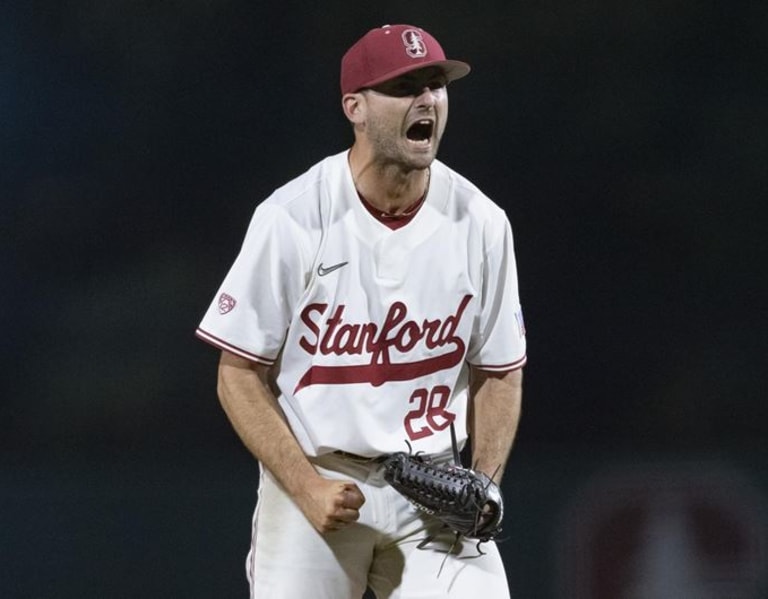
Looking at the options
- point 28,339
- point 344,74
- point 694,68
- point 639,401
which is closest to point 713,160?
point 694,68

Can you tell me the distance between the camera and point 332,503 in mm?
2650

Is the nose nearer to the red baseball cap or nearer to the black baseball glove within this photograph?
the red baseball cap

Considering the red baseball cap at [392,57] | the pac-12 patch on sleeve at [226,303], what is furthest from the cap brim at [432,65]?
the pac-12 patch on sleeve at [226,303]

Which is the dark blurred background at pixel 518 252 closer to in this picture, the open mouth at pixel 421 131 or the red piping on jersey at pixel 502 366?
the red piping on jersey at pixel 502 366

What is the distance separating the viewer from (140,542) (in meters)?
3.96

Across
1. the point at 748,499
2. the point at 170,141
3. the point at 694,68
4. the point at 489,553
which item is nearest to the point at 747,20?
the point at 694,68

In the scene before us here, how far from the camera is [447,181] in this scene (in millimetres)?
2977

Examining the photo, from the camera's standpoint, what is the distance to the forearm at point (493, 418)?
9.46ft

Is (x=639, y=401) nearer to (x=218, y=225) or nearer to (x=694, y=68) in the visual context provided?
(x=694, y=68)

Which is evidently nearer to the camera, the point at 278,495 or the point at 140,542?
the point at 278,495

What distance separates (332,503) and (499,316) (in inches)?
20.8

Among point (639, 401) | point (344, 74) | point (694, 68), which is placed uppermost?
point (694, 68)

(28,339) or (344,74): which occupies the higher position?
(344,74)

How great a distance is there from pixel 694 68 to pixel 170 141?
1.38 metres
